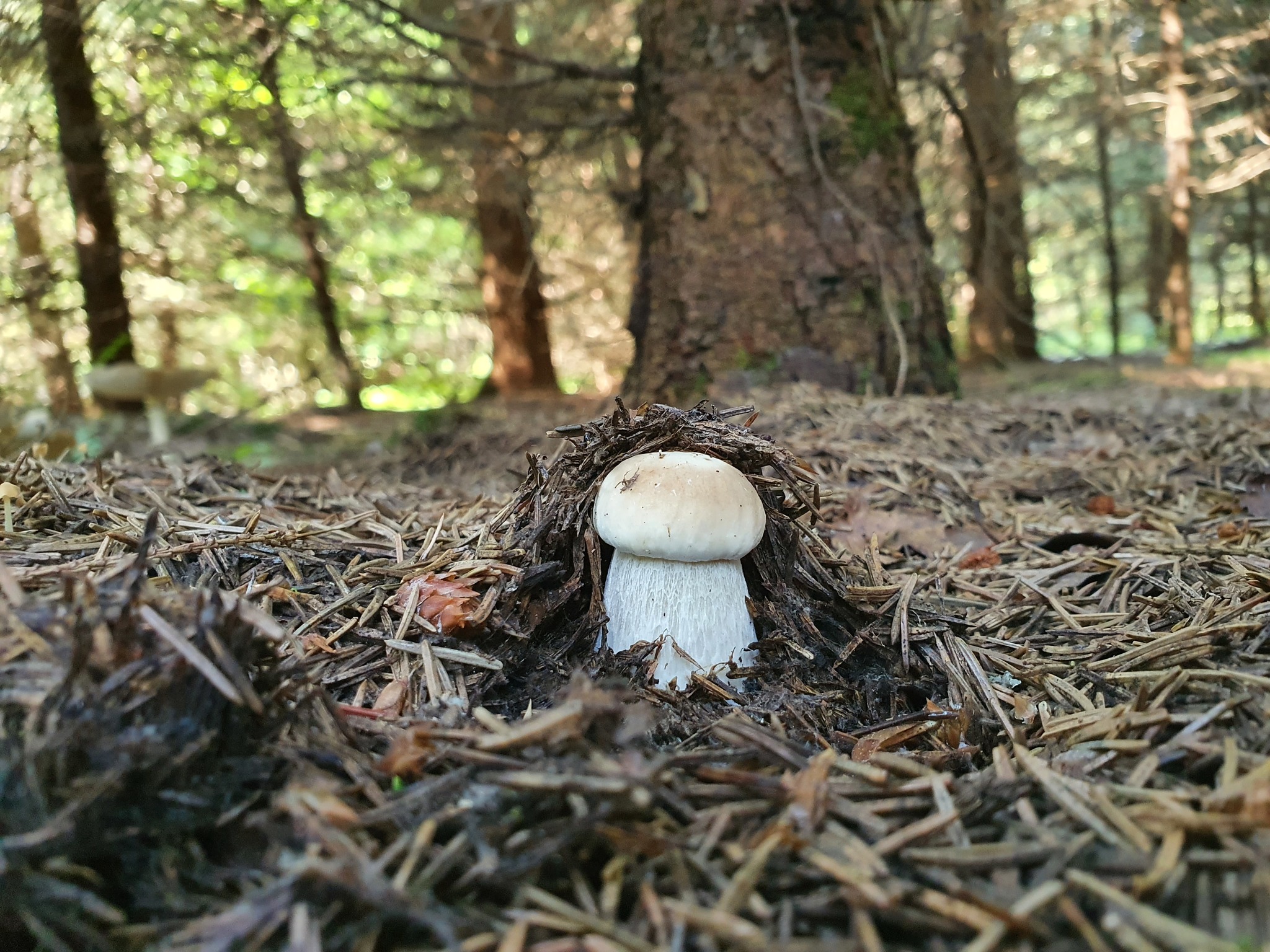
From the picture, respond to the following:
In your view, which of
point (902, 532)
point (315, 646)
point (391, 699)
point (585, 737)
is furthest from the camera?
point (902, 532)

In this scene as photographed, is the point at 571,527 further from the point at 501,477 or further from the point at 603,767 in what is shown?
the point at 501,477

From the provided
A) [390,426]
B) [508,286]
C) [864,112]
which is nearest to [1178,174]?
[864,112]

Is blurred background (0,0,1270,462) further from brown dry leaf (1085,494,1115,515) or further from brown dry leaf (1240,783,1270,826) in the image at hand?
brown dry leaf (1240,783,1270,826)

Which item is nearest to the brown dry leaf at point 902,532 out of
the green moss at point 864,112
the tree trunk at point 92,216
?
the green moss at point 864,112

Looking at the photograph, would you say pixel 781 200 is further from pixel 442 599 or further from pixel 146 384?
pixel 146 384

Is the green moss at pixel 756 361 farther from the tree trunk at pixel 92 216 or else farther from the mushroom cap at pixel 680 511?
the tree trunk at pixel 92 216
